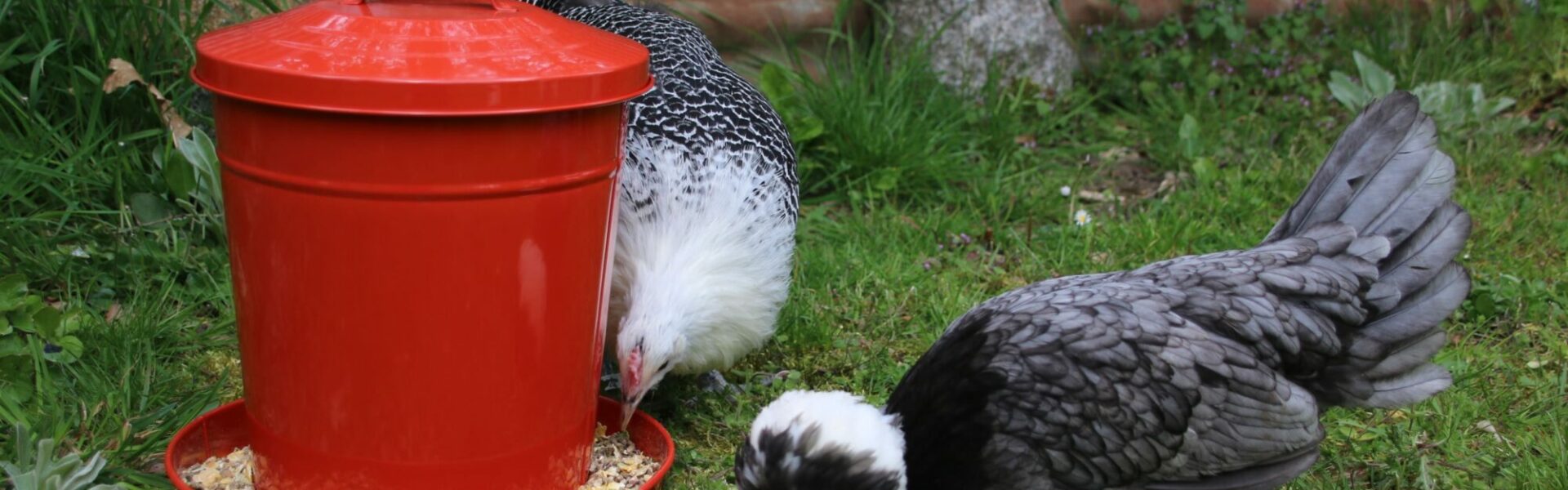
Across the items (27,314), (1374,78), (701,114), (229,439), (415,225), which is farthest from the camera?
(1374,78)

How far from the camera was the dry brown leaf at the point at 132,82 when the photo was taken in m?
3.71

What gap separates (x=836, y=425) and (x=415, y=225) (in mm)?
812

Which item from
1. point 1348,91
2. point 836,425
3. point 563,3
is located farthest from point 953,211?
point 836,425

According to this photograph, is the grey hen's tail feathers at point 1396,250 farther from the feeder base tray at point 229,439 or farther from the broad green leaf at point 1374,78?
the broad green leaf at point 1374,78

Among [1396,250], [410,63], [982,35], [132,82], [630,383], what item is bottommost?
[630,383]

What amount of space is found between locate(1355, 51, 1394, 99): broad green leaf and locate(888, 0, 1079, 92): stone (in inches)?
46.3

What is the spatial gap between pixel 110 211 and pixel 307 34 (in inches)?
72.0

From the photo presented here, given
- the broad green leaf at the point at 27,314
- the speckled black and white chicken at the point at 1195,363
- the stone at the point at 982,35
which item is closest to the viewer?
the speckled black and white chicken at the point at 1195,363

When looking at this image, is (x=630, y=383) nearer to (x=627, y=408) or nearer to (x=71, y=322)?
(x=627, y=408)

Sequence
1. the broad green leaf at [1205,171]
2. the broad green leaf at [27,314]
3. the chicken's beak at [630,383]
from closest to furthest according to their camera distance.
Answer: the chicken's beak at [630,383], the broad green leaf at [27,314], the broad green leaf at [1205,171]

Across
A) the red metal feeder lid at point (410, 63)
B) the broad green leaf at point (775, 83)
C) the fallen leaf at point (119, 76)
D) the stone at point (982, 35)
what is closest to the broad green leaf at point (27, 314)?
the fallen leaf at point (119, 76)

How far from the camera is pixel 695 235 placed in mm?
3055

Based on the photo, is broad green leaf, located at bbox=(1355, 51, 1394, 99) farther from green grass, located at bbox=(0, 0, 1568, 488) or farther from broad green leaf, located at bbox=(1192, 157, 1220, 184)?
broad green leaf, located at bbox=(1192, 157, 1220, 184)

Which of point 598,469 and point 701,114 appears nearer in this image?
point 598,469
